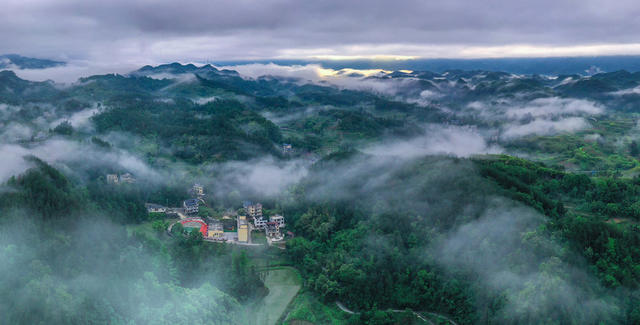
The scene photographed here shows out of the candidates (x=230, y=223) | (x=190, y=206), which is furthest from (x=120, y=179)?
(x=230, y=223)

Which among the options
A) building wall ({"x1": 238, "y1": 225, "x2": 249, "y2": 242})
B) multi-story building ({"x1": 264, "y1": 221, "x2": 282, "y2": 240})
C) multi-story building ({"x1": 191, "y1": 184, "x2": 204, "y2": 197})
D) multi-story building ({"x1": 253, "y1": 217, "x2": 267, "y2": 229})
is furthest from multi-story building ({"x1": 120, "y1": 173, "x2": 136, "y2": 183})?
multi-story building ({"x1": 264, "y1": 221, "x2": 282, "y2": 240})

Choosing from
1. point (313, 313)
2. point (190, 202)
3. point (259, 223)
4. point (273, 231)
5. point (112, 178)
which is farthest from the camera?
point (112, 178)

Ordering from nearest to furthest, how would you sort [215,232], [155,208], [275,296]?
[275,296] → [215,232] → [155,208]

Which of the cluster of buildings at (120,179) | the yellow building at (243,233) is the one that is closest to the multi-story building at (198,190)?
the cluster of buildings at (120,179)

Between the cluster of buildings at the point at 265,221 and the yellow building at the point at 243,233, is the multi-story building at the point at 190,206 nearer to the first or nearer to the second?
the cluster of buildings at the point at 265,221

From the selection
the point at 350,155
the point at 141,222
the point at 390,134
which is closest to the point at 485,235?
the point at 350,155

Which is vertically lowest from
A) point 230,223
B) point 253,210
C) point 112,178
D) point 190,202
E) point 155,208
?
point 230,223

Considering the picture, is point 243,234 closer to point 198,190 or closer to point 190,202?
point 190,202
